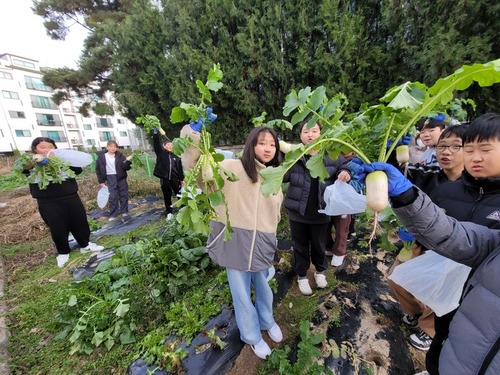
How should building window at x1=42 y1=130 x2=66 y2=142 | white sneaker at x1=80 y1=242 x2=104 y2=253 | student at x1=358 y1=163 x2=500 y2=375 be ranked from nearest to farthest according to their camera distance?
1. student at x1=358 y1=163 x2=500 y2=375
2. white sneaker at x1=80 y1=242 x2=104 y2=253
3. building window at x1=42 y1=130 x2=66 y2=142

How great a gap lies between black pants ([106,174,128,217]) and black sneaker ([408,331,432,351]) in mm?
6266

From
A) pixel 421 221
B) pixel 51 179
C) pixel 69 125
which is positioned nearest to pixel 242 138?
pixel 51 179

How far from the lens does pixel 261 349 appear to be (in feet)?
6.32

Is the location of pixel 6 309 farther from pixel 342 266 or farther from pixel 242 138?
pixel 242 138

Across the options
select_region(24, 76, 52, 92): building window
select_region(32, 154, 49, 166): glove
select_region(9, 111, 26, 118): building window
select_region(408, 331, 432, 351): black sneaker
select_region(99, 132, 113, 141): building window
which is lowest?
select_region(408, 331, 432, 351): black sneaker

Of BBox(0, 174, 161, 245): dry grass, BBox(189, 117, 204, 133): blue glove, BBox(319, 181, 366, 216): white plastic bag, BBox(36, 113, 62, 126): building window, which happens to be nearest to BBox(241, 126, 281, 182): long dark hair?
BBox(189, 117, 204, 133): blue glove

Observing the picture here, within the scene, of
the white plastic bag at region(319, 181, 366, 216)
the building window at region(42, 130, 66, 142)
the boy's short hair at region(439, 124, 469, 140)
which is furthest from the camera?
the building window at region(42, 130, 66, 142)

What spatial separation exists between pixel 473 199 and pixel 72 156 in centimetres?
478

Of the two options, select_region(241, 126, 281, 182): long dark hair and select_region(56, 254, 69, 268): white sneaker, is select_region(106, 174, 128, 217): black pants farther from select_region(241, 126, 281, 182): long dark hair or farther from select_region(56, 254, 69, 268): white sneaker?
select_region(241, 126, 281, 182): long dark hair

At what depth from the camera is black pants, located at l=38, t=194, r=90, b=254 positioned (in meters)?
3.48

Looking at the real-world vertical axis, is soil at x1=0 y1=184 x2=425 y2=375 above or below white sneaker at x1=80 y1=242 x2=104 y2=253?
below

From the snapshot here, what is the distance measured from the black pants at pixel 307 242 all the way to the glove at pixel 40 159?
3535 millimetres

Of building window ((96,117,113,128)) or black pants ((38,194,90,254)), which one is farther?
building window ((96,117,113,128))

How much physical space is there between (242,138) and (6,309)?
255 inches
